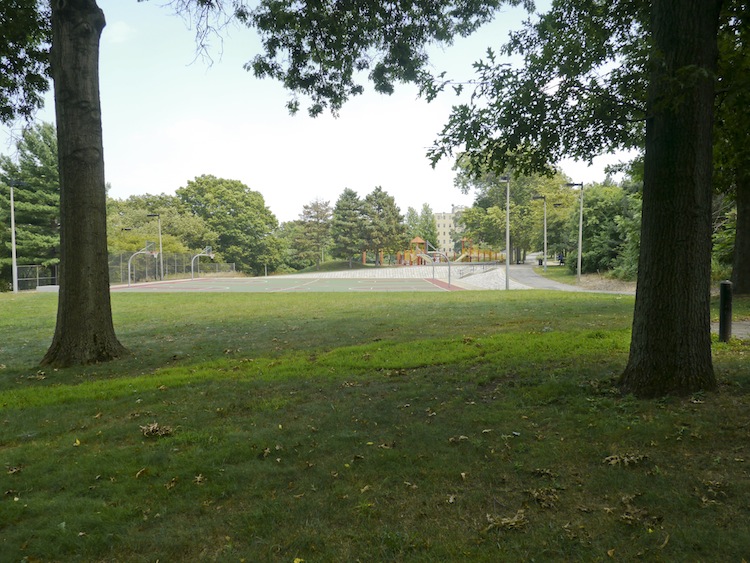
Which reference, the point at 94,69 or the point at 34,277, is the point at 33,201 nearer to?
the point at 34,277

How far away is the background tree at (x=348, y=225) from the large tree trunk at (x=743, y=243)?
7351 cm

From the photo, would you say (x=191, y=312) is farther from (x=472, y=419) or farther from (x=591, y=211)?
(x=591, y=211)

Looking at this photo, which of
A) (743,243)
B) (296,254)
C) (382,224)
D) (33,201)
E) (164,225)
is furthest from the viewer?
(296,254)

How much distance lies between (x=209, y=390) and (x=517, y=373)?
4155 mm

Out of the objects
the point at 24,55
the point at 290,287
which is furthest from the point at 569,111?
the point at 290,287

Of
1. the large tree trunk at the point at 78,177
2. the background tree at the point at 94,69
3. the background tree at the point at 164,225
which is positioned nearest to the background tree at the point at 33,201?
the background tree at the point at 164,225

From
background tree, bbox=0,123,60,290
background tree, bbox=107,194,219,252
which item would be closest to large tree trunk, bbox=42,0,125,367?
background tree, bbox=0,123,60,290

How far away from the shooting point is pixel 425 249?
107 metres

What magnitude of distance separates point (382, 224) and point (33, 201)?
53813 millimetres

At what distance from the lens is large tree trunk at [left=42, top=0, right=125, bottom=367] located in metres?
8.39

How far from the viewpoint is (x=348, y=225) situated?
286 ft

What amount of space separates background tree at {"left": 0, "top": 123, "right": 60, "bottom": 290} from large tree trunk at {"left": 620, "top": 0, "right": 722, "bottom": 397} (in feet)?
151

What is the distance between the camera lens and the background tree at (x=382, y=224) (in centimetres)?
8719

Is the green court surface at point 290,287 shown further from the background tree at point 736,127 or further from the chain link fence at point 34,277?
the background tree at point 736,127
